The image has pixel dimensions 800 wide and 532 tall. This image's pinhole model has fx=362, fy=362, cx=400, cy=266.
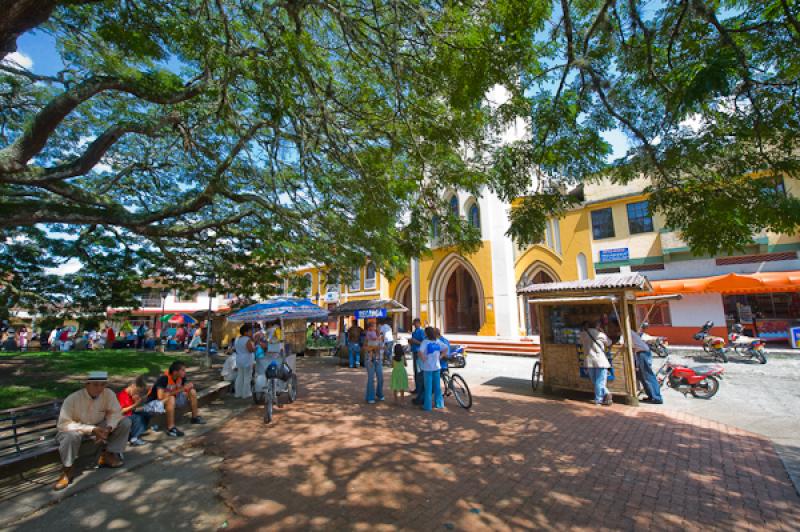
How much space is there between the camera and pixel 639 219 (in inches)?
717

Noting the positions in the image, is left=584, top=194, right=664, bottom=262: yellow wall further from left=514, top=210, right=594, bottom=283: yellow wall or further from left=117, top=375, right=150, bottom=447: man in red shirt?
left=117, top=375, right=150, bottom=447: man in red shirt

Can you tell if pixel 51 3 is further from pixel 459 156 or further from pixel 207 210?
pixel 207 210

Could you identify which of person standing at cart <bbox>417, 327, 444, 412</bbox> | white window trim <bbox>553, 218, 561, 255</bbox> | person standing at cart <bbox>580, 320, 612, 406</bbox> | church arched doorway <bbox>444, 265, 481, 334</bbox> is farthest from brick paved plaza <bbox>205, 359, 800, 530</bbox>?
church arched doorway <bbox>444, 265, 481, 334</bbox>

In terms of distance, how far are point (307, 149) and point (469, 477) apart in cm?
628

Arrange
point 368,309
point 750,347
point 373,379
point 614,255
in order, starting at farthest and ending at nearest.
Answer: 1. point 614,255
2. point 368,309
3. point 750,347
4. point 373,379

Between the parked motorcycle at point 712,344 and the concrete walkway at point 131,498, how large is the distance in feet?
50.4

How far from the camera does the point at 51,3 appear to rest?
3857 mm

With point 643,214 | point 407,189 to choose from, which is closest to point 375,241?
point 407,189

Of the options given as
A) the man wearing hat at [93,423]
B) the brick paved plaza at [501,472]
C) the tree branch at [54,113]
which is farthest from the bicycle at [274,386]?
the tree branch at [54,113]

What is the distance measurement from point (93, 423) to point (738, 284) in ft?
65.2

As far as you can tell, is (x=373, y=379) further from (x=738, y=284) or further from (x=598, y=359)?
(x=738, y=284)

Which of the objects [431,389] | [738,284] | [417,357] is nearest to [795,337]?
[738,284]

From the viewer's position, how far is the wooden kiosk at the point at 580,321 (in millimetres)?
7488

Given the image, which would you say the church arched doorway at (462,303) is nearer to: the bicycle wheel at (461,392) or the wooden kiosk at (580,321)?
the wooden kiosk at (580,321)
